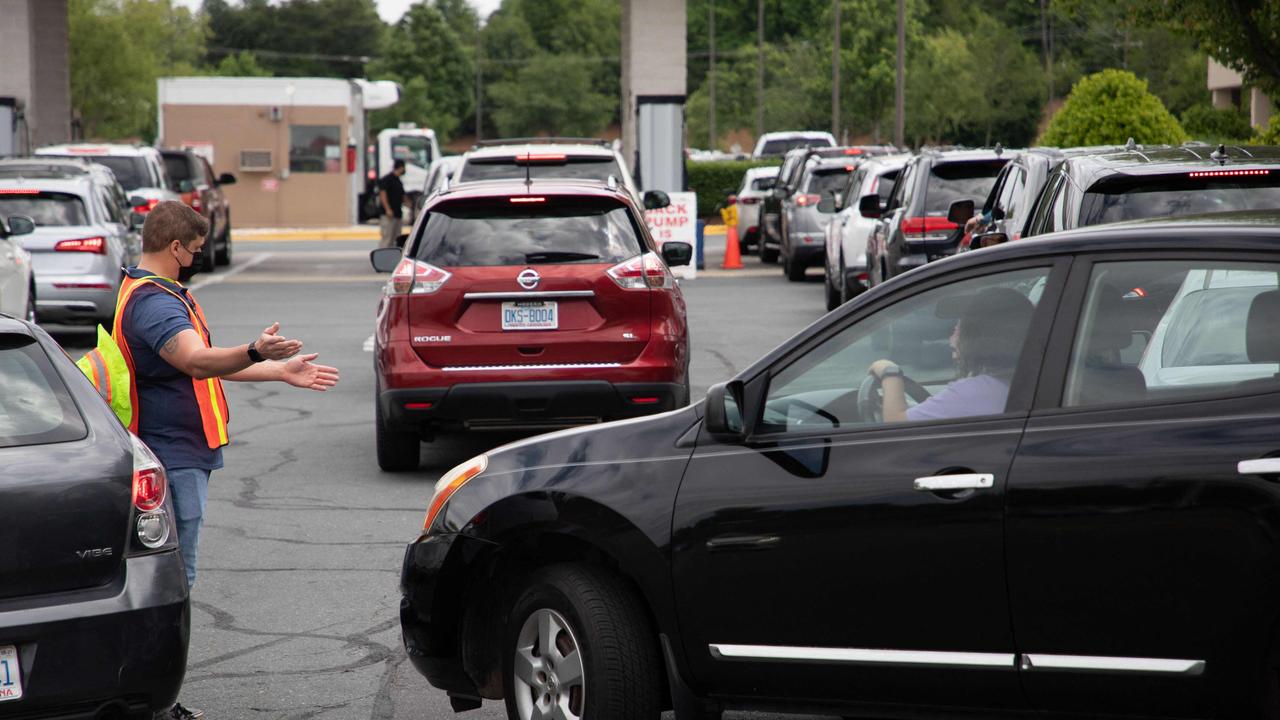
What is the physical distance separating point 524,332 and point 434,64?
10858 centimetres

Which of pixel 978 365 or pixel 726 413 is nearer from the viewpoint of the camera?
pixel 978 365

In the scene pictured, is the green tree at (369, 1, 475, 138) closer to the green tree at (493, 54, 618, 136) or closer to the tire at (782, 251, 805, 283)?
the green tree at (493, 54, 618, 136)

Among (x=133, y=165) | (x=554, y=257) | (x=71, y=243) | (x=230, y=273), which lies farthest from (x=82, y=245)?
(x=230, y=273)

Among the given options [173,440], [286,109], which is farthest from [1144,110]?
[286,109]

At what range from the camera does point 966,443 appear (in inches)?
176

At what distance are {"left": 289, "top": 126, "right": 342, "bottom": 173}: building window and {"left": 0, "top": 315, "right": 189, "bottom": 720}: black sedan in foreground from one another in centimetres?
4299

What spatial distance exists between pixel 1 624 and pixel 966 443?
8.58 ft

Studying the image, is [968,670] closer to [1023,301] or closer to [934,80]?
[1023,301]

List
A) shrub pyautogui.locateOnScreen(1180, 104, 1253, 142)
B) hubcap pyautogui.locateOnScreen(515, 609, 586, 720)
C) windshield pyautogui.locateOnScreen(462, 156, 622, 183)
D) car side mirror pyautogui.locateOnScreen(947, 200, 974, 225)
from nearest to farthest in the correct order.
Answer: hubcap pyautogui.locateOnScreen(515, 609, 586, 720) → car side mirror pyautogui.locateOnScreen(947, 200, 974, 225) → windshield pyautogui.locateOnScreen(462, 156, 622, 183) → shrub pyautogui.locateOnScreen(1180, 104, 1253, 142)

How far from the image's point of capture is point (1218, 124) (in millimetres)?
28719

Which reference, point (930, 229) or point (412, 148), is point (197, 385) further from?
point (412, 148)

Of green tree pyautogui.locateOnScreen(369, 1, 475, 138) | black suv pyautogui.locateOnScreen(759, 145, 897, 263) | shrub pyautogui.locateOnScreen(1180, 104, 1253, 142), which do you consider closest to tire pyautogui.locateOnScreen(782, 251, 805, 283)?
black suv pyautogui.locateOnScreen(759, 145, 897, 263)

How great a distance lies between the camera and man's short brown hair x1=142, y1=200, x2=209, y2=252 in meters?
6.13

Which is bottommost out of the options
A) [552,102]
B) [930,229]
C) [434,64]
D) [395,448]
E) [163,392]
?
[395,448]
